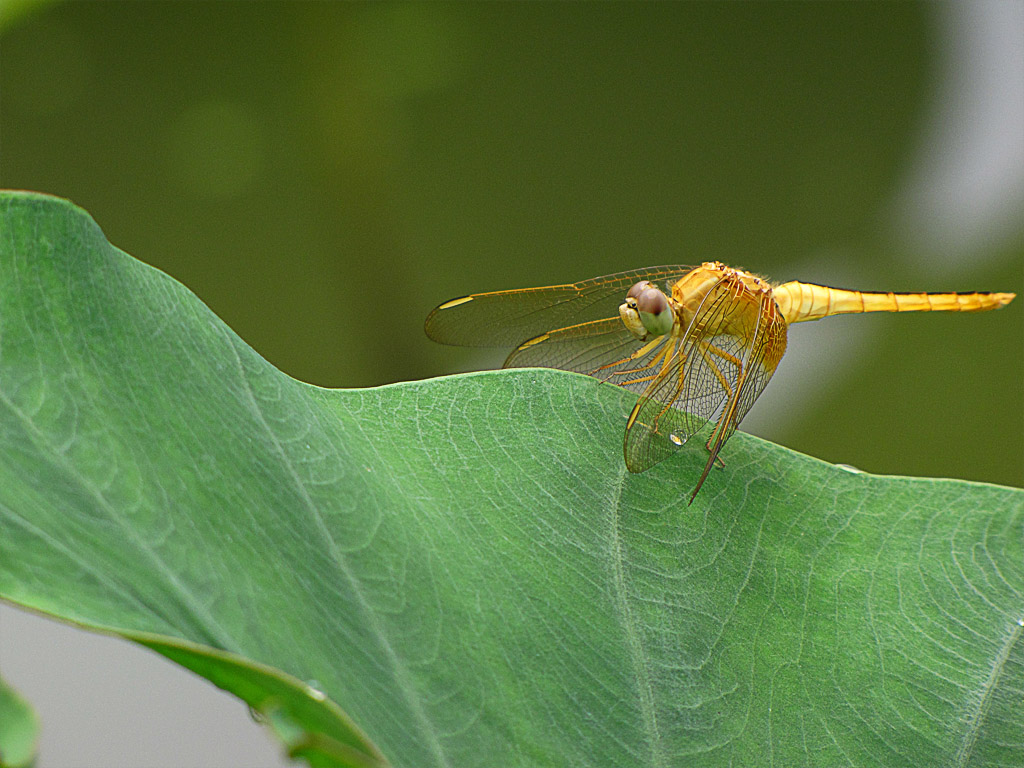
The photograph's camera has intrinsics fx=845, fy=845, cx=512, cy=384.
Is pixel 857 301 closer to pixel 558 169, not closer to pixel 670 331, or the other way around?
pixel 670 331

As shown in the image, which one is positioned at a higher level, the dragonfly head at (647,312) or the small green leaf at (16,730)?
the small green leaf at (16,730)

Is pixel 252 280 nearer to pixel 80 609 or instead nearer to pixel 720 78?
pixel 720 78

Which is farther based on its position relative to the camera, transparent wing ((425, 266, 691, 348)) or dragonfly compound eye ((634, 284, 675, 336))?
transparent wing ((425, 266, 691, 348))


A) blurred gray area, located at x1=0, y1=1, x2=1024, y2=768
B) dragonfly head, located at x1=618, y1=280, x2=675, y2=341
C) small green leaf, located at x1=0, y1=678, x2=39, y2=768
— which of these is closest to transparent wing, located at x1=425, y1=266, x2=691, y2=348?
dragonfly head, located at x1=618, y1=280, x2=675, y2=341

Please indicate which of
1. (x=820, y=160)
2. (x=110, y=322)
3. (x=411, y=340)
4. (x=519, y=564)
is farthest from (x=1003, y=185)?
(x=110, y=322)

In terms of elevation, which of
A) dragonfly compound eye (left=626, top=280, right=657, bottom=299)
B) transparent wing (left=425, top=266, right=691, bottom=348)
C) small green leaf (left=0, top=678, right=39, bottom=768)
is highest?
small green leaf (left=0, top=678, right=39, bottom=768)

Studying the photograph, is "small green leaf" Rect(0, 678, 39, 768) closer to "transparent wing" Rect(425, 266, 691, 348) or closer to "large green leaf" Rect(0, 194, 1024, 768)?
"large green leaf" Rect(0, 194, 1024, 768)

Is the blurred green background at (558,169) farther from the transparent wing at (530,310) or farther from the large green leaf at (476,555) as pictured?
the large green leaf at (476,555)

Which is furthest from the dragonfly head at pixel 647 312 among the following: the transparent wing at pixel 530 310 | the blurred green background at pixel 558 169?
the blurred green background at pixel 558 169
